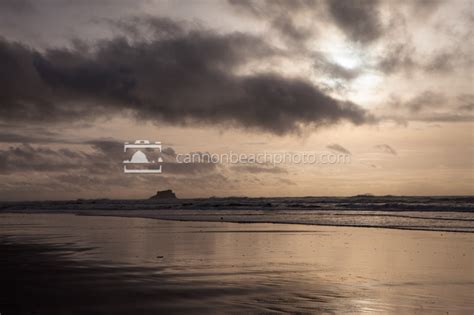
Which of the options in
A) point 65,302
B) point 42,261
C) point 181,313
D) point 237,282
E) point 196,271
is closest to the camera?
point 181,313

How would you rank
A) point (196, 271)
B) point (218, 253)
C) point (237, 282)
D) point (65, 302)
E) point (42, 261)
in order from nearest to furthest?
1. point (65, 302)
2. point (237, 282)
3. point (196, 271)
4. point (42, 261)
5. point (218, 253)

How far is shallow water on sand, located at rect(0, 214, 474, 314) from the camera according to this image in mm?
10023

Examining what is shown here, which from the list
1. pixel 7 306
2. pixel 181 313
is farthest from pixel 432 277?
pixel 7 306

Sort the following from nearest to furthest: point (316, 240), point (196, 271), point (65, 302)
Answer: point (65, 302), point (196, 271), point (316, 240)

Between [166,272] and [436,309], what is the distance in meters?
7.09

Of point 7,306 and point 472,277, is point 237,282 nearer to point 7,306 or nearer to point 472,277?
point 7,306

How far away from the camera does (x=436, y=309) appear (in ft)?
31.4

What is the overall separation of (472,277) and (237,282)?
611 centimetres

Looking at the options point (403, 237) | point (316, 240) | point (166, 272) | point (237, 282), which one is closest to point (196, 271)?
point (166, 272)

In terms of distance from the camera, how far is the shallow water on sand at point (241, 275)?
395 inches

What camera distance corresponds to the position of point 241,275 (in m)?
→ 13.4

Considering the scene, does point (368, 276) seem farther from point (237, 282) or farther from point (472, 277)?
point (237, 282)

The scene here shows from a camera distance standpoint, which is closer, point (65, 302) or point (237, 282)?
point (65, 302)

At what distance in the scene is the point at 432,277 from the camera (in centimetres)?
1299
